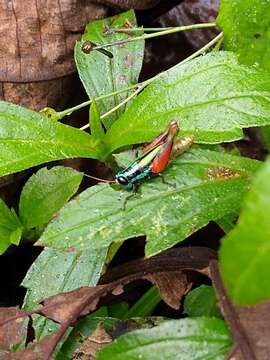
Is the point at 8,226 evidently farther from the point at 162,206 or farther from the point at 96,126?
the point at 162,206

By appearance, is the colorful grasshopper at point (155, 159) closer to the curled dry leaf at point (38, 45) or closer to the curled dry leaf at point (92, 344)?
the curled dry leaf at point (92, 344)

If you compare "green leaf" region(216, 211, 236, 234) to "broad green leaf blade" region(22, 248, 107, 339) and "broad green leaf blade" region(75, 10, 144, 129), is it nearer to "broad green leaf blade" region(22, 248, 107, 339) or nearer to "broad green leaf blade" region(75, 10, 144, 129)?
"broad green leaf blade" region(22, 248, 107, 339)

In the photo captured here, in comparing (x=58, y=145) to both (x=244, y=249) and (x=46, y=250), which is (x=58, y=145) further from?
(x=244, y=249)

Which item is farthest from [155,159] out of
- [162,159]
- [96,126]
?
[96,126]


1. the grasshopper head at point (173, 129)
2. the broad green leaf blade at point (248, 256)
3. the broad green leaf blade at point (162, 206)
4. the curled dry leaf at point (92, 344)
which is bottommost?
the curled dry leaf at point (92, 344)

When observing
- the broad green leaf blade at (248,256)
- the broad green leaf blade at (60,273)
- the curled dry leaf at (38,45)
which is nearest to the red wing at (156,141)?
the broad green leaf blade at (60,273)
